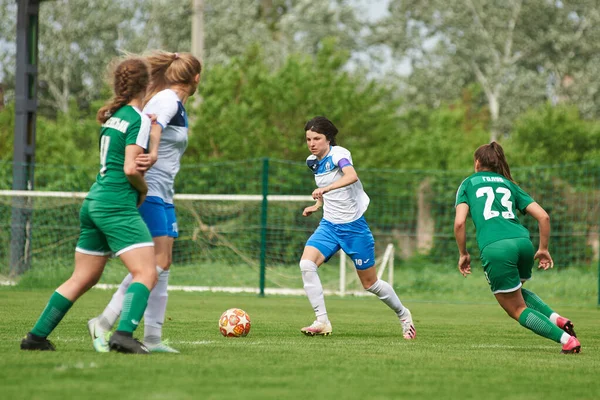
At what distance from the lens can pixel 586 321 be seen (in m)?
11.9

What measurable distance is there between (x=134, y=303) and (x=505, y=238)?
2975mm

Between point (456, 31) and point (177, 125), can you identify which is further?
point (456, 31)

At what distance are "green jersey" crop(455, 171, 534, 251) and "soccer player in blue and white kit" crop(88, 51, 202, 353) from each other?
2384mm

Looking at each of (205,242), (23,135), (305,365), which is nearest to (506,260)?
(305,365)

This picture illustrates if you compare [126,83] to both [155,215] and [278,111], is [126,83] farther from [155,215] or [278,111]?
Result: [278,111]

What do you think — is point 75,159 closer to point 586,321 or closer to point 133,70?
point 586,321

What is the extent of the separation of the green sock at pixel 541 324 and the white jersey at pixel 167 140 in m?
2.87

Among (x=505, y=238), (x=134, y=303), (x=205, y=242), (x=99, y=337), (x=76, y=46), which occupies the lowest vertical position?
(x=205, y=242)

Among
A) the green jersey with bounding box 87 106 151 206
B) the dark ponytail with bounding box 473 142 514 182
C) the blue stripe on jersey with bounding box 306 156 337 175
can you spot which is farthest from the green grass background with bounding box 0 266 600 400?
the blue stripe on jersey with bounding box 306 156 337 175

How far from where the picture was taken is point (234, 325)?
827 cm

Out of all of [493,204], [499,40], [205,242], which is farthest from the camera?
[499,40]

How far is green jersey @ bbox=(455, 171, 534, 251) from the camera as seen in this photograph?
7477mm

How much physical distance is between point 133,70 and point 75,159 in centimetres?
2644

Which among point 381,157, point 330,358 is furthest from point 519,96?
point 330,358
